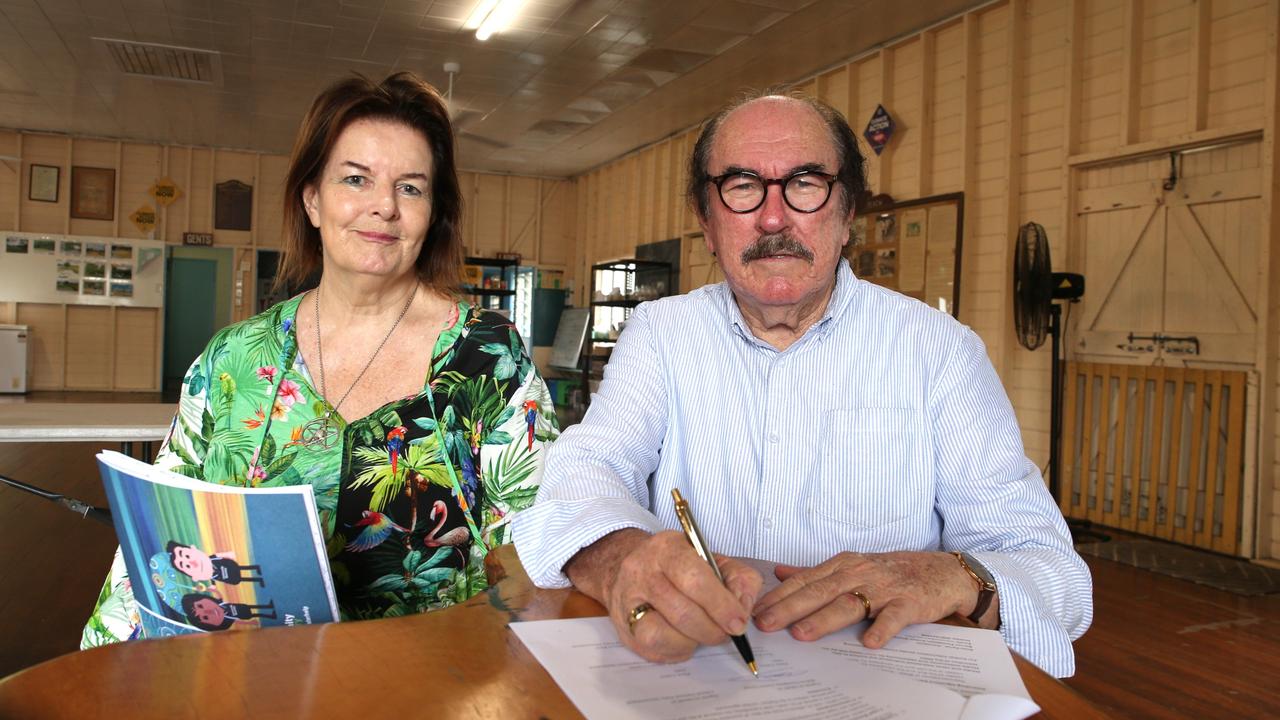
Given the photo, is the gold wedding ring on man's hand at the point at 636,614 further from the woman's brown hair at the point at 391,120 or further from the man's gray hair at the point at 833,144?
the woman's brown hair at the point at 391,120

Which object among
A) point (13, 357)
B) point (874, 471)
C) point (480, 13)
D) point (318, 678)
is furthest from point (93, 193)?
point (318, 678)

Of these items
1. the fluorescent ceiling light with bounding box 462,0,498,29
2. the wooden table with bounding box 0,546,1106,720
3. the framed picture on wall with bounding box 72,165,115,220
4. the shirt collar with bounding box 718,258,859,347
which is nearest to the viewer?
the wooden table with bounding box 0,546,1106,720

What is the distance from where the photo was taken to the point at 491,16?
7.21 meters

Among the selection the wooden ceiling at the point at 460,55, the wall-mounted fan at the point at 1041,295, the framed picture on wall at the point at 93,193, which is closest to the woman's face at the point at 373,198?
the wall-mounted fan at the point at 1041,295

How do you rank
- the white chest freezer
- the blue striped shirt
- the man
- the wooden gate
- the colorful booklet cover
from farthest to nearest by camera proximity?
the white chest freezer → the wooden gate → the blue striped shirt → the man → the colorful booklet cover

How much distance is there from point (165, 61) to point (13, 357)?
5.90 m

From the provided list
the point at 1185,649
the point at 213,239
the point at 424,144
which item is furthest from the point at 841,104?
the point at 213,239

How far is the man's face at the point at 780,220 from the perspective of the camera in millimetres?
1527

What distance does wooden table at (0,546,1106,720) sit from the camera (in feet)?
2.27

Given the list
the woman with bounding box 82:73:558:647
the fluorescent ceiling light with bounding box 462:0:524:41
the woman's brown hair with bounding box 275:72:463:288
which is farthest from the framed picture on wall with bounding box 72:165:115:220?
the woman with bounding box 82:73:558:647

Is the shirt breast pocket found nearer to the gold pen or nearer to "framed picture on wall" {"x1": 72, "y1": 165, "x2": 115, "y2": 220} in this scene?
the gold pen

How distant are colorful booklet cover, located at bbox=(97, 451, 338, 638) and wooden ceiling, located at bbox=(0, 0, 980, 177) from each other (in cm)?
642

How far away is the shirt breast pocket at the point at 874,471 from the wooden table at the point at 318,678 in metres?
0.56

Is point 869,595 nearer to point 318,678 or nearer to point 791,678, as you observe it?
point 791,678
